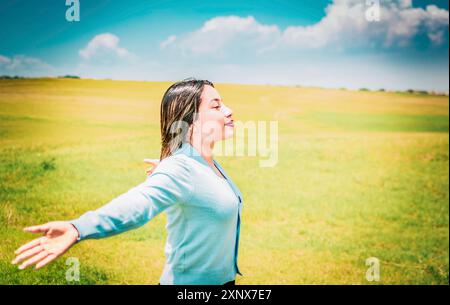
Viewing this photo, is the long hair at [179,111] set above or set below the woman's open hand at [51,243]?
above

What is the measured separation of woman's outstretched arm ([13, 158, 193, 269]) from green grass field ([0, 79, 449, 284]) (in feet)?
6.51

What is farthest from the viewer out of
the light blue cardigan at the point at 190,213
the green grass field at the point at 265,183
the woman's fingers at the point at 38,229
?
the green grass field at the point at 265,183

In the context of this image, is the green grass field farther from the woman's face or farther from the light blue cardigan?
the woman's face

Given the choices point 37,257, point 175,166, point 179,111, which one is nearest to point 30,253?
point 37,257

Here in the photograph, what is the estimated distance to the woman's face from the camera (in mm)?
1454

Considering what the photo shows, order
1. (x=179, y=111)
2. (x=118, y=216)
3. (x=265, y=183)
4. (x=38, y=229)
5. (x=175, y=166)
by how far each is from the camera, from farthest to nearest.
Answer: (x=265, y=183) → (x=179, y=111) → (x=175, y=166) → (x=118, y=216) → (x=38, y=229)

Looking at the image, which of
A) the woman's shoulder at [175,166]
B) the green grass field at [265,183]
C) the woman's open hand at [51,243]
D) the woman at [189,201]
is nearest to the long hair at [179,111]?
the woman at [189,201]

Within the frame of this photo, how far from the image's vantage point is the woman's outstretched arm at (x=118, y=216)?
93cm

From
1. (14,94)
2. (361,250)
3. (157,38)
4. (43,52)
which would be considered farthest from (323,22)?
(14,94)

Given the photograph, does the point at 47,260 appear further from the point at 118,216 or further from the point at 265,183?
the point at 265,183

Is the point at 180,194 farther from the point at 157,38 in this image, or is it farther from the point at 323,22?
the point at 323,22

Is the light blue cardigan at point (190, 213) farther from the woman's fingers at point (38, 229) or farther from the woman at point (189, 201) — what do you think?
the woman's fingers at point (38, 229)

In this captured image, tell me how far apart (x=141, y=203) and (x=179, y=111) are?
50 centimetres

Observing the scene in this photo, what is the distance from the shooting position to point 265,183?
5.14 m
